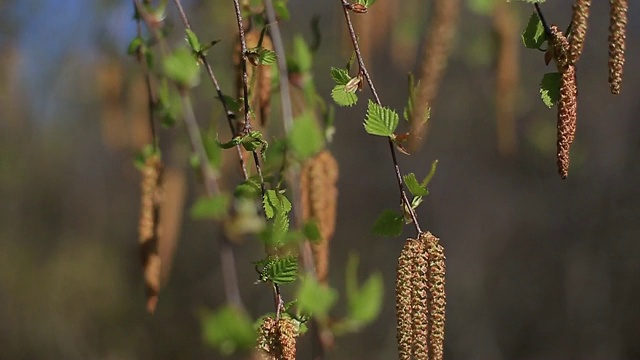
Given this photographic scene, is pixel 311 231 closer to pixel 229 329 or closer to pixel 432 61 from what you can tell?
pixel 229 329

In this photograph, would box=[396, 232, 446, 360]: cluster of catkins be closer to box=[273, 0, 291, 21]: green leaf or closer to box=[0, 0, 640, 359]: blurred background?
box=[273, 0, 291, 21]: green leaf

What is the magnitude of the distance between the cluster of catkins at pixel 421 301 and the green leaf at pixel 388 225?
5cm

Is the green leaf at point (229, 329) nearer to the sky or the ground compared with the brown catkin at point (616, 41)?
nearer to the ground

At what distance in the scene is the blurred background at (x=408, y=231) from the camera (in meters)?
4.54

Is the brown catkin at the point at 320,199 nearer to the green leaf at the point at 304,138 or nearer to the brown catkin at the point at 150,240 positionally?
the brown catkin at the point at 150,240

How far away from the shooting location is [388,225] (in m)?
0.83

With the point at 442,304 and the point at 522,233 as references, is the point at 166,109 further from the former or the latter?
the point at 522,233

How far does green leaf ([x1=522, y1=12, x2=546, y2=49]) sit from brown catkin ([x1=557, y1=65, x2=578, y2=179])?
0.04 m

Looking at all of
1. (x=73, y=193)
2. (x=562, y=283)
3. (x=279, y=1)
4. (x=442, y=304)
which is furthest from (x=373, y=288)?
(x=73, y=193)

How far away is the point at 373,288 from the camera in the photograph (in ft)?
2.10

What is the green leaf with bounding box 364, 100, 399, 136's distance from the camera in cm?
78

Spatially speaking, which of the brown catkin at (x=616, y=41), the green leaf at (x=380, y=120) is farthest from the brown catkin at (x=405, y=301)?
the brown catkin at (x=616, y=41)

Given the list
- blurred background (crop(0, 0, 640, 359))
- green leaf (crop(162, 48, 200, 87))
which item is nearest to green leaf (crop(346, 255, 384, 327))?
green leaf (crop(162, 48, 200, 87))

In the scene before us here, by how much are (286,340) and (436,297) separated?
0.14 metres
